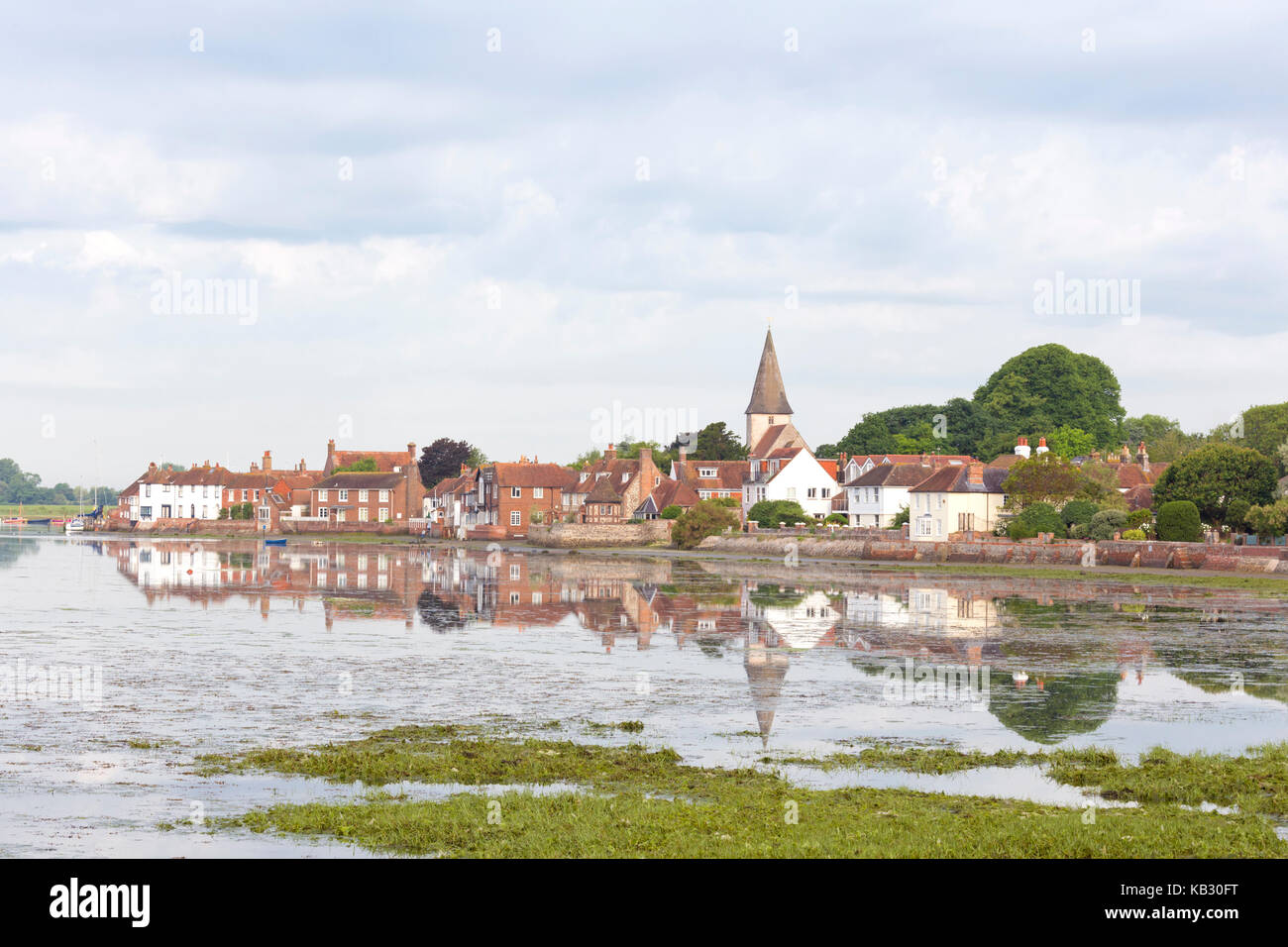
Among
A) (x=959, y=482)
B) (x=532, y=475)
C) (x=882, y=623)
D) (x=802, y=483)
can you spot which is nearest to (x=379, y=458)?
(x=532, y=475)

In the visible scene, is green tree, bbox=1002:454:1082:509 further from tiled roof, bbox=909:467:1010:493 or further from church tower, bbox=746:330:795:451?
church tower, bbox=746:330:795:451

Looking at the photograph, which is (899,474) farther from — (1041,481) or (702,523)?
(1041,481)

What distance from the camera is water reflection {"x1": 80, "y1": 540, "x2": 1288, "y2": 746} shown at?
24312mm

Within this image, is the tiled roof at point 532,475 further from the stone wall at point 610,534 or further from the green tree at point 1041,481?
the green tree at point 1041,481

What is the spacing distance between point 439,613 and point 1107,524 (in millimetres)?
39651

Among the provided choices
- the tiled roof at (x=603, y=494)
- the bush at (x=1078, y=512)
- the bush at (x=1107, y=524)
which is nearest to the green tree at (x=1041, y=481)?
the bush at (x=1078, y=512)

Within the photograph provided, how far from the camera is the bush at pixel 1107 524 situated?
66.4 meters

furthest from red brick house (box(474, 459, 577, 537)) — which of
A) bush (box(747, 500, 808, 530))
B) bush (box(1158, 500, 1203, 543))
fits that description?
bush (box(1158, 500, 1203, 543))

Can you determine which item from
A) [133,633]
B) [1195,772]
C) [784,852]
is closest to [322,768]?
[784,852]

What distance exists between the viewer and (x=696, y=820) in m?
13.5

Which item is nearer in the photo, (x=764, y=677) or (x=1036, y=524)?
(x=764, y=677)

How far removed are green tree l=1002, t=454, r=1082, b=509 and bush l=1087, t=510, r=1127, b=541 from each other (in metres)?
7.41
